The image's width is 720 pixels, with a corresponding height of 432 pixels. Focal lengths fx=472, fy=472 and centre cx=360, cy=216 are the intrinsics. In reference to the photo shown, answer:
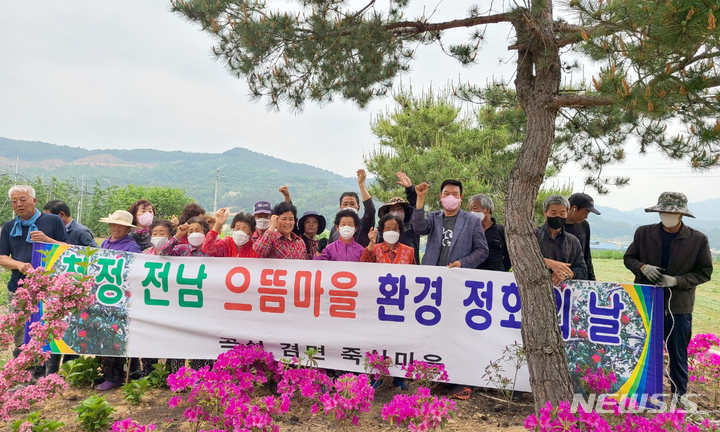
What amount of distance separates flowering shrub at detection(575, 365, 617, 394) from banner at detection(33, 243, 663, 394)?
0.41 ft

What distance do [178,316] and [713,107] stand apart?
155 inches

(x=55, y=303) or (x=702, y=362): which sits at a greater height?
(x=55, y=303)

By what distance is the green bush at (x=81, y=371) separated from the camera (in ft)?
12.9

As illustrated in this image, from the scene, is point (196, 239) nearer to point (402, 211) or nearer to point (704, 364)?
point (402, 211)

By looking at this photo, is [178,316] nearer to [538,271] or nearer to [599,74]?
[538,271]

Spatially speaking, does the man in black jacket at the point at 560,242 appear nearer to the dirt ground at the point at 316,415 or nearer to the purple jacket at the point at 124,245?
the dirt ground at the point at 316,415

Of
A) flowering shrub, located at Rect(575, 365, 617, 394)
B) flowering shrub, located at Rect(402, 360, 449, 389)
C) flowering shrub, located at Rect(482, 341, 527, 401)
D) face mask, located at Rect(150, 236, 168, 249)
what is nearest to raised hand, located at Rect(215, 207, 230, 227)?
face mask, located at Rect(150, 236, 168, 249)

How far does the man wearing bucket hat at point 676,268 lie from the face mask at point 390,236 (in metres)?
1.93

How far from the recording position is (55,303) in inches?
125

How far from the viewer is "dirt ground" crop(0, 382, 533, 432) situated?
311 centimetres

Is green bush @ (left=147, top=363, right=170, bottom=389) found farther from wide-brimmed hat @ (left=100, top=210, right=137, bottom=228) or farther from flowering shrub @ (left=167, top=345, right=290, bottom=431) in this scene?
wide-brimmed hat @ (left=100, top=210, right=137, bottom=228)

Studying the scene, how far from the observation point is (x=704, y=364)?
401 cm

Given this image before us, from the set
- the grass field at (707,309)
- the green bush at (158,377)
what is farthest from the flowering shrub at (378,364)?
the grass field at (707,309)

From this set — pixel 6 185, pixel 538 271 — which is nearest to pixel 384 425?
pixel 538 271
